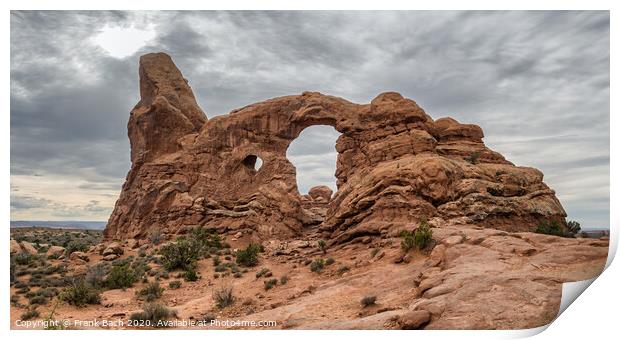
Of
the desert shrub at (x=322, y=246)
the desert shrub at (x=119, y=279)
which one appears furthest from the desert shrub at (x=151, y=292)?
the desert shrub at (x=322, y=246)

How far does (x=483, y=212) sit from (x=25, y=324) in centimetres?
1774

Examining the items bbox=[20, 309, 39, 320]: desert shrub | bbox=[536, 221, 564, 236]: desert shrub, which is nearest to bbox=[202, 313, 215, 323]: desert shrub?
bbox=[20, 309, 39, 320]: desert shrub

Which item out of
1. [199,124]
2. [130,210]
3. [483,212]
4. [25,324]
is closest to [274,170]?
[199,124]

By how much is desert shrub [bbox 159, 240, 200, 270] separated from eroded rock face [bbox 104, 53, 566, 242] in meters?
5.19

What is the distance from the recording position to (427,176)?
19469 millimetres

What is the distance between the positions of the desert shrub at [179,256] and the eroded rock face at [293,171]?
5.19 m

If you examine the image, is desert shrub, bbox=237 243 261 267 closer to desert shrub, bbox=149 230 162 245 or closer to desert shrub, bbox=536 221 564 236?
desert shrub, bbox=149 230 162 245

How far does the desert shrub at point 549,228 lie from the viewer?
57.3 feet

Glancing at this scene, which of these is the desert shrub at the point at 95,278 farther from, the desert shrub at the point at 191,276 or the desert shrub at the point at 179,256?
the desert shrub at the point at 191,276

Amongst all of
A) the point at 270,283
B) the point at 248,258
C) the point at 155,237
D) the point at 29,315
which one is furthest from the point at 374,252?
the point at 155,237

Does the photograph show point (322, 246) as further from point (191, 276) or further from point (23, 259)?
point (23, 259)

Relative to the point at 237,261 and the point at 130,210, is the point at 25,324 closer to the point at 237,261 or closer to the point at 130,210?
the point at 237,261

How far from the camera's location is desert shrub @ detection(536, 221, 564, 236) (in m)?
17.5

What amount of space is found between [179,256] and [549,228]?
1766 centimetres
